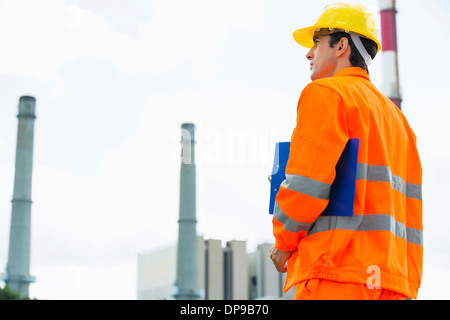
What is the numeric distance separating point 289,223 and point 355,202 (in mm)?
228

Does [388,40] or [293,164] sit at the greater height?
[388,40]

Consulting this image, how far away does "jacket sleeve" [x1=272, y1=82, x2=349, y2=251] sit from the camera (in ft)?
7.44

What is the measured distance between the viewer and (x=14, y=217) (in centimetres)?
2697

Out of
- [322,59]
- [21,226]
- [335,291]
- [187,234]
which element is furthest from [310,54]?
[187,234]

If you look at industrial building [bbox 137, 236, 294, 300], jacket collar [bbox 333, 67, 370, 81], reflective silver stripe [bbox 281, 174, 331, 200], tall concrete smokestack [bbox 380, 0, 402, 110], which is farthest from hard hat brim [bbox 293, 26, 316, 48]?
industrial building [bbox 137, 236, 294, 300]

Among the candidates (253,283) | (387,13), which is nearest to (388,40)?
(387,13)

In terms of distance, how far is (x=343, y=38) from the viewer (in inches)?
103

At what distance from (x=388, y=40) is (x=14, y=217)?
634 inches

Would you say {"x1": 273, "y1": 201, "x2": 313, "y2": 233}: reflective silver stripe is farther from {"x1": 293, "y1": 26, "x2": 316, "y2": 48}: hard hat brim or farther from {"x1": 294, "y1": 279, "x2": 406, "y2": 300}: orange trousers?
{"x1": 293, "y1": 26, "x2": 316, "y2": 48}: hard hat brim

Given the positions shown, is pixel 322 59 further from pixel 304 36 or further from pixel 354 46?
pixel 304 36

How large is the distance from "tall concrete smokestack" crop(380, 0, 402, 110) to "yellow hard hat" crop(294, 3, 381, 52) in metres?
26.2

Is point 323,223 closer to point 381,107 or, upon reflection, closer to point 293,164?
point 293,164

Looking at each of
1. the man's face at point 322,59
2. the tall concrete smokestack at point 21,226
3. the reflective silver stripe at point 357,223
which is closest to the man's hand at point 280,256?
the reflective silver stripe at point 357,223
